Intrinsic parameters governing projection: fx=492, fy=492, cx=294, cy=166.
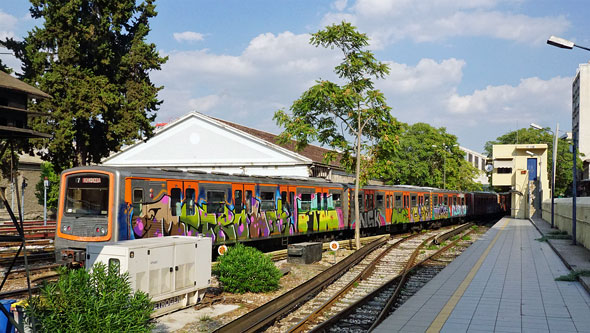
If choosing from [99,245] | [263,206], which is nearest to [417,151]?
[263,206]

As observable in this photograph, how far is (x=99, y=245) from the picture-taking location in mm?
9031

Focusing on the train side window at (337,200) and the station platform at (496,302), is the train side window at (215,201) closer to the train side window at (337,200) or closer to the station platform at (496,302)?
the station platform at (496,302)

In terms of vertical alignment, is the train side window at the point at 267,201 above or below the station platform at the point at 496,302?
above

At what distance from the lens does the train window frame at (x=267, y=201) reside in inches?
684

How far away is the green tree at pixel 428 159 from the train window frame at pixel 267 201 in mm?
33929

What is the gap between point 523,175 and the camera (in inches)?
2045

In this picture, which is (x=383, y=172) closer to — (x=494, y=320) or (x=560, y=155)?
(x=494, y=320)

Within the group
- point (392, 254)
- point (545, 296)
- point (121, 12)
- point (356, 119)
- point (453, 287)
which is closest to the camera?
point (545, 296)

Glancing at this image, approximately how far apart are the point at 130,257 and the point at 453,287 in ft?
24.3

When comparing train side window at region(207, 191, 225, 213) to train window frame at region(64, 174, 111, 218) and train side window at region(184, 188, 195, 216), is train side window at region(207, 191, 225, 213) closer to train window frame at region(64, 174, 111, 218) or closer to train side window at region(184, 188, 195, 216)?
train side window at region(184, 188, 195, 216)

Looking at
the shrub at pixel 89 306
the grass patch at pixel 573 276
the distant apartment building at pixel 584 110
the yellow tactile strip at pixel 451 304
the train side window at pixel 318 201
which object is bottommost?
the yellow tactile strip at pixel 451 304

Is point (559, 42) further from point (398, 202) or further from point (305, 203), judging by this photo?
point (398, 202)

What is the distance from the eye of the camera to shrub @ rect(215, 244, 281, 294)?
1162 centimetres

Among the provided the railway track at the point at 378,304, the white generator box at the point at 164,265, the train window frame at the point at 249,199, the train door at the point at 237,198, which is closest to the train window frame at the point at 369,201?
the railway track at the point at 378,304
